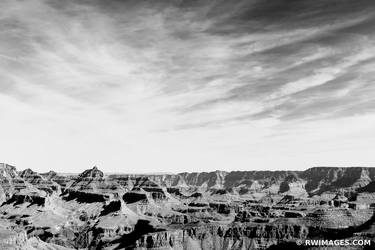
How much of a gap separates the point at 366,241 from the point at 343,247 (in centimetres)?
975

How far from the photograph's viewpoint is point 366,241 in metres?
194

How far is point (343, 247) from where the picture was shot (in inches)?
7613

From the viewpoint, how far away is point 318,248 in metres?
197

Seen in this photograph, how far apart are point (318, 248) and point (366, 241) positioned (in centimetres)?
1928

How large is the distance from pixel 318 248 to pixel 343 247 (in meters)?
9.97
